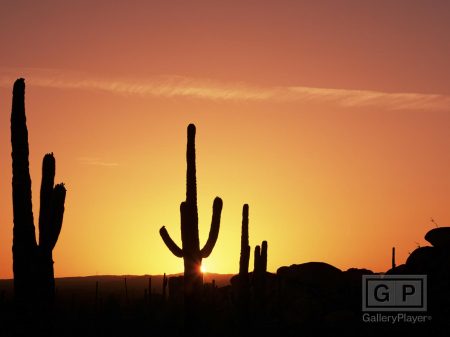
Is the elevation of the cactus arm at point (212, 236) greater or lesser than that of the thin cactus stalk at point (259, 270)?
greater

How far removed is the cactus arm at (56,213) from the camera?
16.2 meters

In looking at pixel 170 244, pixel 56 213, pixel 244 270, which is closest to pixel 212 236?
pixel 170 244

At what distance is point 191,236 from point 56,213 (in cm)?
506

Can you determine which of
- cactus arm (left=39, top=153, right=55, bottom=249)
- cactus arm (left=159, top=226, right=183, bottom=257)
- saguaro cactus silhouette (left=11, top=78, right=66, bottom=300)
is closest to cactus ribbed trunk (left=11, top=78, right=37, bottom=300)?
saguaro cactus silhouette (left=11, top=78, right=66, bottom=300)

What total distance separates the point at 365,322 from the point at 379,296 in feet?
4.16

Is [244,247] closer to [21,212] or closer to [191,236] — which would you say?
[191,236]

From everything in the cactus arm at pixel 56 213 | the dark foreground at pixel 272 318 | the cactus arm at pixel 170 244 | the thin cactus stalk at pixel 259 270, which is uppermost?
the cactus arm at pixel 56 213

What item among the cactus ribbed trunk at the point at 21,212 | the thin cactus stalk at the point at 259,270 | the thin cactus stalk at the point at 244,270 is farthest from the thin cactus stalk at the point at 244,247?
the cactus ribbed trunk at the point at 21,212

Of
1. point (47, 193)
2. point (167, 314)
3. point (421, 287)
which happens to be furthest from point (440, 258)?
point (47, 193)

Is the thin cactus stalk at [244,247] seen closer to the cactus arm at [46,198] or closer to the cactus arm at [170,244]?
the cactus arm at [170,244]

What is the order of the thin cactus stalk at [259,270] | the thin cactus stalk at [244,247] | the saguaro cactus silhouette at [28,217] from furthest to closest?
the thin cactus stalk at [259,270]
the thin cactus stalk at [244,247]
the saguaro cactus silhouette at [28,217]

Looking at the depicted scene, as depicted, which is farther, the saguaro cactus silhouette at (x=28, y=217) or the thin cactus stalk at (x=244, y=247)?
the thin cactus stalk at (x=244, y=247)

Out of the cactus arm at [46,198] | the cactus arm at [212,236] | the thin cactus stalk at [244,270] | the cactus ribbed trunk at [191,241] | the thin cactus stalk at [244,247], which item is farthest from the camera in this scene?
the thin cactus stalk at [244,247]

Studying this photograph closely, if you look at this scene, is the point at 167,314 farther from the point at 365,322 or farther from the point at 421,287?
the point at 421,287
